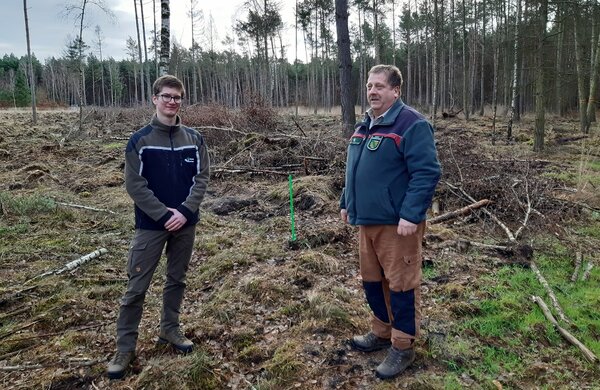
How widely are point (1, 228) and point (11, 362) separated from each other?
3.80 meters

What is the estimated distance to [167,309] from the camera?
335 cm

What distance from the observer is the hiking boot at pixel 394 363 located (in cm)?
295

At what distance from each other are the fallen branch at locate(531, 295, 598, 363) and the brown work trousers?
4.70 ft

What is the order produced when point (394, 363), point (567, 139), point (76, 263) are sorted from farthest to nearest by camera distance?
point (567, 139), point (76, 263), point (394, 363)

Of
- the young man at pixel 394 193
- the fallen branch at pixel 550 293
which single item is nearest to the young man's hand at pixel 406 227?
the young man at pixel 394 193

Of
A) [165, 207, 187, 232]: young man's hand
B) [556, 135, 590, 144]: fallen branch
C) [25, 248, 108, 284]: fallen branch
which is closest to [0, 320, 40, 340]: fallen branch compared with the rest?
[25, 248, 108, 284]: fallen branch

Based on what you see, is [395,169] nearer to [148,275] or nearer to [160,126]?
[160,126]

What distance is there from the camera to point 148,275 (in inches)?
119

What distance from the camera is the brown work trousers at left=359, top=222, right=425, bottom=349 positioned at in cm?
280

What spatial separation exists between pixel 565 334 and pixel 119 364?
3.66 m

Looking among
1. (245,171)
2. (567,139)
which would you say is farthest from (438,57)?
(245,171)

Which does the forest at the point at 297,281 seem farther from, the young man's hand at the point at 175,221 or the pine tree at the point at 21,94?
the pine tree at the point at 21,94

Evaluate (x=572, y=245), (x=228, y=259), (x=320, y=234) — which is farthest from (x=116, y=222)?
(x=572, y=245)

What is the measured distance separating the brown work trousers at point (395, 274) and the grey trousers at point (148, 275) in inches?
56.9
